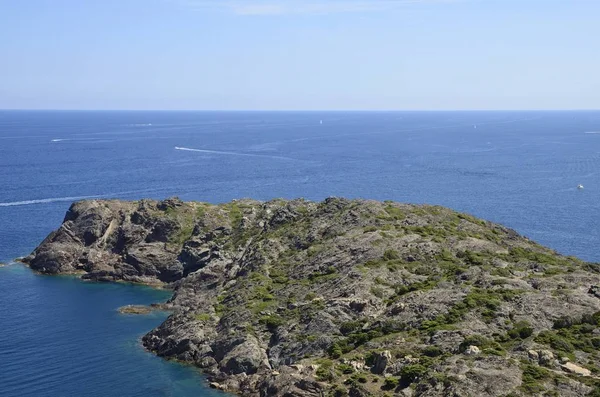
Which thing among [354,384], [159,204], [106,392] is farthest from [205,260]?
[354,384]

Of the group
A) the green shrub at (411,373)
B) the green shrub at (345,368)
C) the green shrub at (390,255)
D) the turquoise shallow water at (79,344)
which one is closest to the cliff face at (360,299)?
the green shrub at (411,373)

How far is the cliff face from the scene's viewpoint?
65500 mm

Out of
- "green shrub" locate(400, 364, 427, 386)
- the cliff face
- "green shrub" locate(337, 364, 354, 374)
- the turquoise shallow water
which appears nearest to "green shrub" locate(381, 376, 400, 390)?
the cliff face

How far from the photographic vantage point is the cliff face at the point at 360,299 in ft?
215

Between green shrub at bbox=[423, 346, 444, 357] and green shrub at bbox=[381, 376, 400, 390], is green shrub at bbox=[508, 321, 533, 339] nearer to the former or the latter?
green shrub at bbox=[423, 346, 444, 357]

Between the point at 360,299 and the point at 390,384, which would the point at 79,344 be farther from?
the point at 390,384

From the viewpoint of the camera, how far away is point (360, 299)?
81875mm

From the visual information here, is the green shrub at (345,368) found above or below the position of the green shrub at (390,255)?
below

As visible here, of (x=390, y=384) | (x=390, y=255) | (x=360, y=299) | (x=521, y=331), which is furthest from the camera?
(x=390, y=255)

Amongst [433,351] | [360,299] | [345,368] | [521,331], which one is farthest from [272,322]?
[521,331]

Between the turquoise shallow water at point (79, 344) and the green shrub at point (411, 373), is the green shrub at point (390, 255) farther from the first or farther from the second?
the turquoise shallow water at point (79, 344)

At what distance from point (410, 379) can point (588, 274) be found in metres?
32.0

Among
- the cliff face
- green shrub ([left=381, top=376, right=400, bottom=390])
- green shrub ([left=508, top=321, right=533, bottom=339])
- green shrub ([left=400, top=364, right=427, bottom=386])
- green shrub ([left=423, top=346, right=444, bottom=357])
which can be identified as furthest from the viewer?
green shrub ([left=508, top=321, right=533, bottom=339])

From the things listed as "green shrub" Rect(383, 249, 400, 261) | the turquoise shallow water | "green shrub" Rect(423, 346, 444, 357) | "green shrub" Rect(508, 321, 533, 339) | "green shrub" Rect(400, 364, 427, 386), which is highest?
"green shrub" Rect(383, 249, 400, 261)
